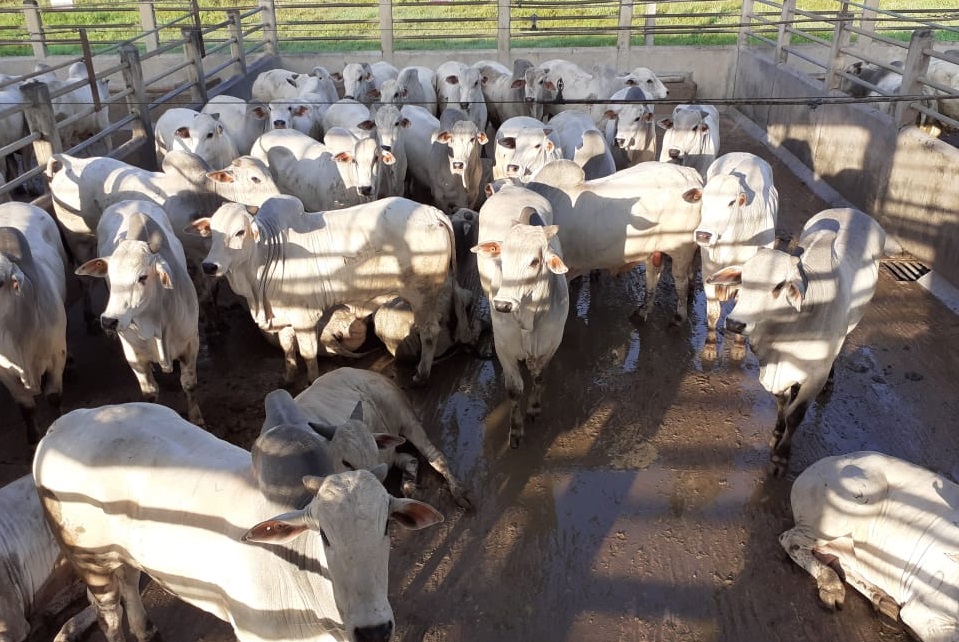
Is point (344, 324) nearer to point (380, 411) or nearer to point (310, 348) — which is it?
point (310, 348)

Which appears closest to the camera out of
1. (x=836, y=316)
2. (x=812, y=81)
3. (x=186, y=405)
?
(x=836, y=316)

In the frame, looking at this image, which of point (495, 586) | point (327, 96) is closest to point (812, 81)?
point (327, 96)

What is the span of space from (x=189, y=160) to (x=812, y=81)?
30.9ft

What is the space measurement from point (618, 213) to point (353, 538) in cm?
458

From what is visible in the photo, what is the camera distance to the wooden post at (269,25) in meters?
15.6

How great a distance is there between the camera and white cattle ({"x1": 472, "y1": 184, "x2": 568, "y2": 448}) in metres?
4.82

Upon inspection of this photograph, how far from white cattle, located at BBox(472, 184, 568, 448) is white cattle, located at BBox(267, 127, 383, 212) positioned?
2.31m

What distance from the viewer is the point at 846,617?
384 cm

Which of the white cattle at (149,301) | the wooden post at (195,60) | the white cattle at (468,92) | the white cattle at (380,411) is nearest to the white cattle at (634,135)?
the white cattle at (468,92)

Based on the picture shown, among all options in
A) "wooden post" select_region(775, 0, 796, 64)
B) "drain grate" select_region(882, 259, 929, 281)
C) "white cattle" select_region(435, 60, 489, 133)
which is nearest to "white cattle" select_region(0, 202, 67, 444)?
"white cattle" select_region(435, 60, 489, 133)

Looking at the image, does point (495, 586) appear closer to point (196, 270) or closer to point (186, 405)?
point (186, 405)

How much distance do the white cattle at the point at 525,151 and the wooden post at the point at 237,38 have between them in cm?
758

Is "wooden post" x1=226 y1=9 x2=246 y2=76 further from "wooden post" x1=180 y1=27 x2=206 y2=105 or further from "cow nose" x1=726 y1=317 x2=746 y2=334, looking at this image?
"cow nose" x1=726 y1=317 x2=746 y2=334

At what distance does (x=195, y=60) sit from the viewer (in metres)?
11.6
